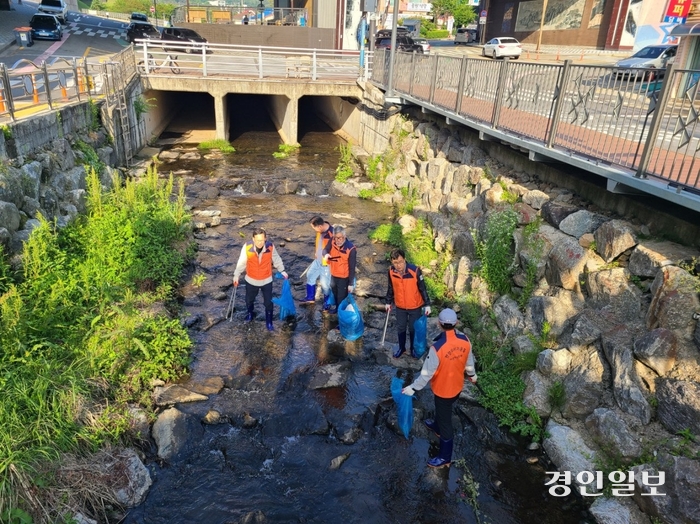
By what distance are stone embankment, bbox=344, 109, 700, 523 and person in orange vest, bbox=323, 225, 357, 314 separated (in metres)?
2.41

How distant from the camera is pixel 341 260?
342 inches

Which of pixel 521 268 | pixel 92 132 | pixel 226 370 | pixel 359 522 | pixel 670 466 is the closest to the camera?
pixel 670 466

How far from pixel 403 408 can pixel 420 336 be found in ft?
6.03

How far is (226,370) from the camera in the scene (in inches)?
313

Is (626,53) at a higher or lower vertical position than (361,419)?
higher

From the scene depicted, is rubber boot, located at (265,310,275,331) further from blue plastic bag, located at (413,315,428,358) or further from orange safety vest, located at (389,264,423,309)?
blue plastic bag, located at (413,315,428,358)

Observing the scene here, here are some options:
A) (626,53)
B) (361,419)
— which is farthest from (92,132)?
(626,53)

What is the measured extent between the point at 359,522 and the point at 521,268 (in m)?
5.03

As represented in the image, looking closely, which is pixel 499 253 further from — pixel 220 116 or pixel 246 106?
pixel 246 106

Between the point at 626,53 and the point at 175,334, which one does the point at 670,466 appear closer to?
the point at 175,334

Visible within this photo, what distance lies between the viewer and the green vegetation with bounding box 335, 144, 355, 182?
59.7 ft

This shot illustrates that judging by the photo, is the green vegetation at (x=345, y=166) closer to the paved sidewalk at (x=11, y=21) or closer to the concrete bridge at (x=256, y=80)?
the concrete bridge at (x=256, y=80)

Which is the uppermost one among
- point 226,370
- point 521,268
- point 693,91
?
point 693,91

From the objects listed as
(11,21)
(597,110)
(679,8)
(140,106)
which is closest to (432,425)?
(597,110)
